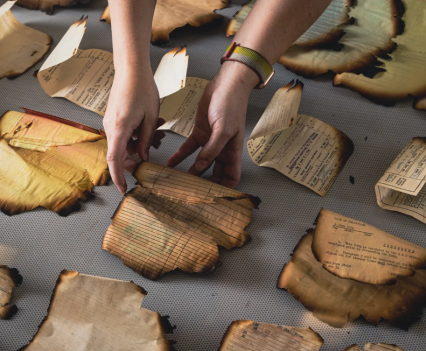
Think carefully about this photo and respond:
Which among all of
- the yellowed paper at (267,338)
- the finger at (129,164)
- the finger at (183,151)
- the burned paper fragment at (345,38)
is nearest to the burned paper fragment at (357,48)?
the burned paper fragment at (345,38)

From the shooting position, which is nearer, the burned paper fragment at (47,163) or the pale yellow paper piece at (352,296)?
the pale yellow paper piece at (352,296)

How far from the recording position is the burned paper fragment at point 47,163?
70 cm

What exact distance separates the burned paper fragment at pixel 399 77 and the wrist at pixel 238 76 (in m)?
0.28

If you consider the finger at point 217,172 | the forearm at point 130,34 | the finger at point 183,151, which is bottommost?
the finger at point 217,172

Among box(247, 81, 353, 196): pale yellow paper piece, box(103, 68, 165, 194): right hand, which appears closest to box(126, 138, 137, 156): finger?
box(103, 68, 165, 194): right hand

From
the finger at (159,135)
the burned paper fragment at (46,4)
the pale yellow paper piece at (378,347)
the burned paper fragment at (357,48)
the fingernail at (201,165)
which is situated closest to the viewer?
the pale yellow paper piece at (378,347)

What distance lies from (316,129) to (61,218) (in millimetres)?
535

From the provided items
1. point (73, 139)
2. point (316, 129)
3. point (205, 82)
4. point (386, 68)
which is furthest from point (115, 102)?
point (386, 68)

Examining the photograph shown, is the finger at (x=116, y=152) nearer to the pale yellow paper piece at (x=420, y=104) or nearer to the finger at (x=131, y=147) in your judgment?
the finger at (x=131, y=147)

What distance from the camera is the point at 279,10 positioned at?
0.68 metres

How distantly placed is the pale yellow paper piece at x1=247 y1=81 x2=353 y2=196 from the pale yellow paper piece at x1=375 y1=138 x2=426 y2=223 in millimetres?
88

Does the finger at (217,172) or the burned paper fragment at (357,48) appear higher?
the burned paper fragment at (357,48)

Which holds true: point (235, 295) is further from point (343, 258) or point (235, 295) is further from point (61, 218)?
point (61, 218)

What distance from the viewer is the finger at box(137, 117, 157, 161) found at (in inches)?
25.9
